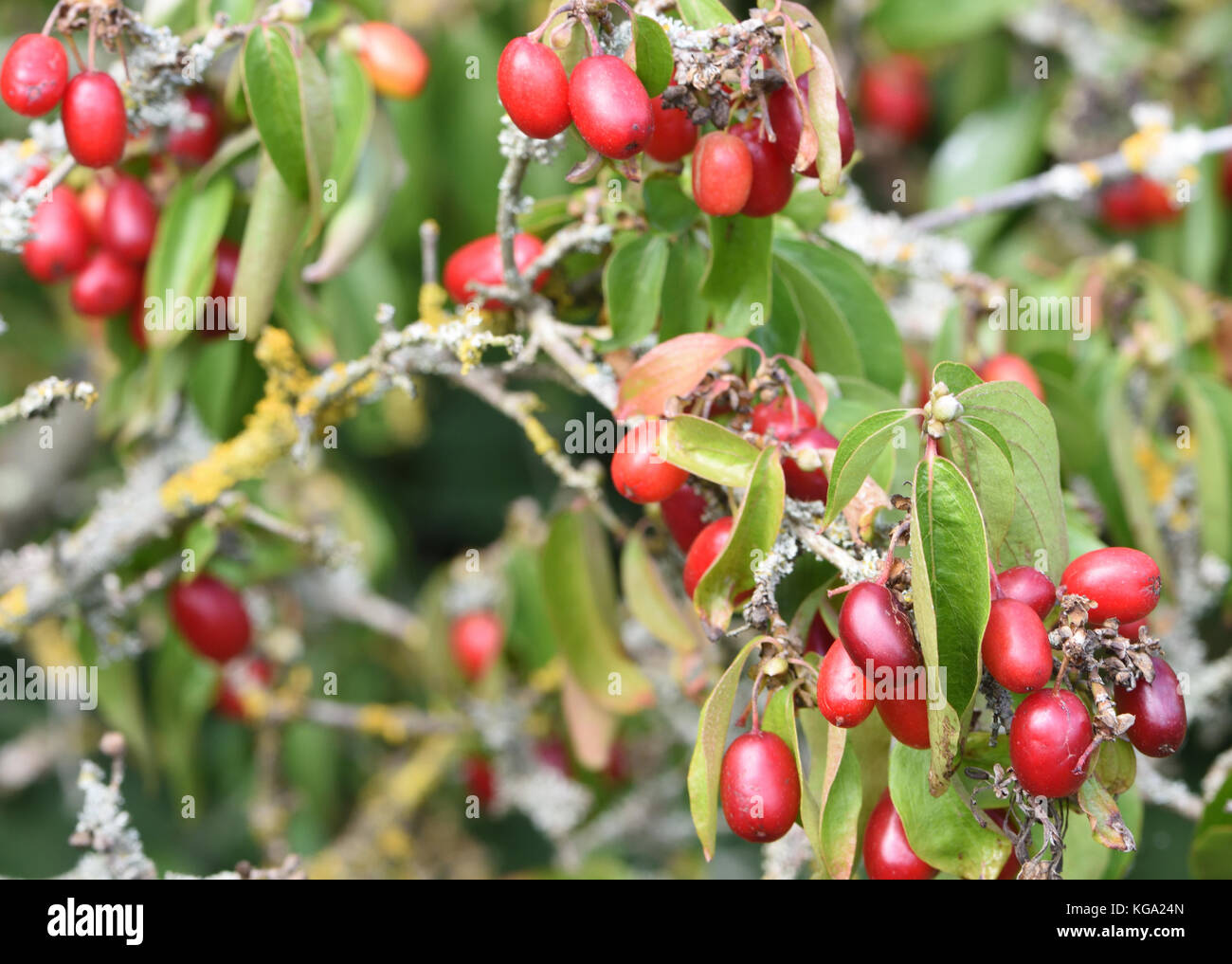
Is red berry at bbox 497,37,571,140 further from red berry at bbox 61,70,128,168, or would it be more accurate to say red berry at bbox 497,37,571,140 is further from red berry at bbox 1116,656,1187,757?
red berry at bbox 1116,656,1187,757

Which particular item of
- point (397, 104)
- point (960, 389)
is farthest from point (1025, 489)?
point (397, 104)

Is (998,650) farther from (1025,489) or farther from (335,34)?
(335,34)

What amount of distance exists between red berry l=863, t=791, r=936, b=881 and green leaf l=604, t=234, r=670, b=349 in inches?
19.7

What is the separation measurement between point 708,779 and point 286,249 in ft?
2.45

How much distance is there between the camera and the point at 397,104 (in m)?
2.09

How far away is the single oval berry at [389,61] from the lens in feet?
4.40

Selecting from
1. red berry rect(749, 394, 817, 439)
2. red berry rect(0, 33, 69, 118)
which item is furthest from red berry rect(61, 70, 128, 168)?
red berry rect(749, 394, 817, 439)

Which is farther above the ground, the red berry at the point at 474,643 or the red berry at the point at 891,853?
the red berry at the point at 474,643

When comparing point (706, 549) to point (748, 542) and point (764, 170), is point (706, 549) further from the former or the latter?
point (764, 170)

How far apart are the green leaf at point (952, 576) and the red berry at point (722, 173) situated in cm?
29

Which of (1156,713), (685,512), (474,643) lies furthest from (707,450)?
(474,643)

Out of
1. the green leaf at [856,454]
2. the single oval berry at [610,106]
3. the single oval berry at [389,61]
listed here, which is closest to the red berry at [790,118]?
the single oval berry at [610,106]

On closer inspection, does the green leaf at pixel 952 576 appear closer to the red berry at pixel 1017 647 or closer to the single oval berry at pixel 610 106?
the red berry at pixel 1017 647

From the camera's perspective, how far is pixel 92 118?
1.07 meters
